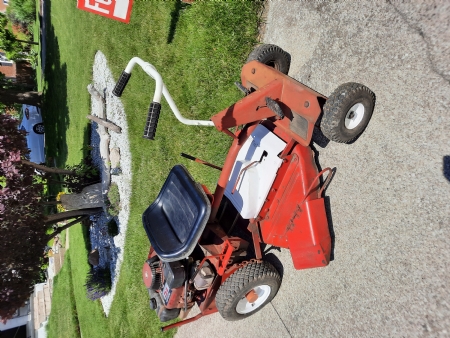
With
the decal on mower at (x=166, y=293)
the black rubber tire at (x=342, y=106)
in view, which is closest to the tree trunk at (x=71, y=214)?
the decal on mower at (x=166, y=293)

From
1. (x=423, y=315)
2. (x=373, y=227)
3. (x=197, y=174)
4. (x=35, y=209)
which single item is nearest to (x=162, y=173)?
(x=197, y=174)

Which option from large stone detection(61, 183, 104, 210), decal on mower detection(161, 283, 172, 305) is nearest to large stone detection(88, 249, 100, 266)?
large stone detection(61, 183, 104, 210)

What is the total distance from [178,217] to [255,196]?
0.79 m

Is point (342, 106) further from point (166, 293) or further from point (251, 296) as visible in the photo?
point (166, 293)

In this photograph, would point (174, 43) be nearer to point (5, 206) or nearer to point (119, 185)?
point (119, 185)

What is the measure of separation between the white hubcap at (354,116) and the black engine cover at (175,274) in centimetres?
214

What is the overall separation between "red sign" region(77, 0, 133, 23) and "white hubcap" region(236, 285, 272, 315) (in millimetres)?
3358

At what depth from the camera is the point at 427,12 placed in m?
2.81

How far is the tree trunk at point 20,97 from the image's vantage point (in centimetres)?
1101

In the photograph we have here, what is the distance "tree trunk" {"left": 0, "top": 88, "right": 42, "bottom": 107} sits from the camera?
1101 cm

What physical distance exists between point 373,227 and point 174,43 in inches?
189

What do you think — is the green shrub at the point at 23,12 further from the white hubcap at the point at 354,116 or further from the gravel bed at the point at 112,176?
the white hubcap at the point at 354,116

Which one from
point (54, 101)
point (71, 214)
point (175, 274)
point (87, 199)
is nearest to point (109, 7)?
point (175, 274)

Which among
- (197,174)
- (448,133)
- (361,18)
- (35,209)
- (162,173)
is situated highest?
(361,18)
